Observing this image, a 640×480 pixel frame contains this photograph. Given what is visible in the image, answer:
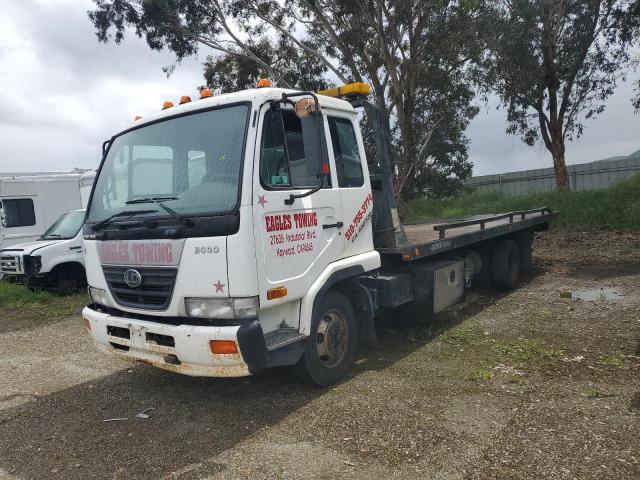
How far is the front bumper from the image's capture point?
3631mm

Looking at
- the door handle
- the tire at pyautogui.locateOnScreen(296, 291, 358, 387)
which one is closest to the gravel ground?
the tire at pyautogui.locateOnScreen(296, 291, 358, 387)

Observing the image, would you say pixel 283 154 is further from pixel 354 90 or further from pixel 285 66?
pixel 285 66

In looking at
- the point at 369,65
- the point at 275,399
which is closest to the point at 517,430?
the point at 275,399

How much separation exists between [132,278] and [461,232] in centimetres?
460

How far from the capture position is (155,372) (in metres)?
5.48

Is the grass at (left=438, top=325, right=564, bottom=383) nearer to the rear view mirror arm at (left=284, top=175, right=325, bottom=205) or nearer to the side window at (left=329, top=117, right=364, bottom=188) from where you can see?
the side window at (left=329, top=117, right=364, bottom=188)

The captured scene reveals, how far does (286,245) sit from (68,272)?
26.7 ft

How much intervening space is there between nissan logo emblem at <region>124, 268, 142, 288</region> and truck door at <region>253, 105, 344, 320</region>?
40.4 inches

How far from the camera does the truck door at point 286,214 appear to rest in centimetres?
385

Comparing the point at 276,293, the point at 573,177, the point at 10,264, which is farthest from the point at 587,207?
the point at 10,264

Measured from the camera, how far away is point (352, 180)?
4902mm

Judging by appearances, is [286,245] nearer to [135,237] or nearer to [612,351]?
[135,237]

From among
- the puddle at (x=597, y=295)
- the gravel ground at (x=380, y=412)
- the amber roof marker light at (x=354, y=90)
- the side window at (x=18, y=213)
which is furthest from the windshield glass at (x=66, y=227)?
the puddle at (x=597, y=295)

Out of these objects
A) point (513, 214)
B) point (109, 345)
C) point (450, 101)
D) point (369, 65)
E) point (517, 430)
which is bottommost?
point (517, 430)
